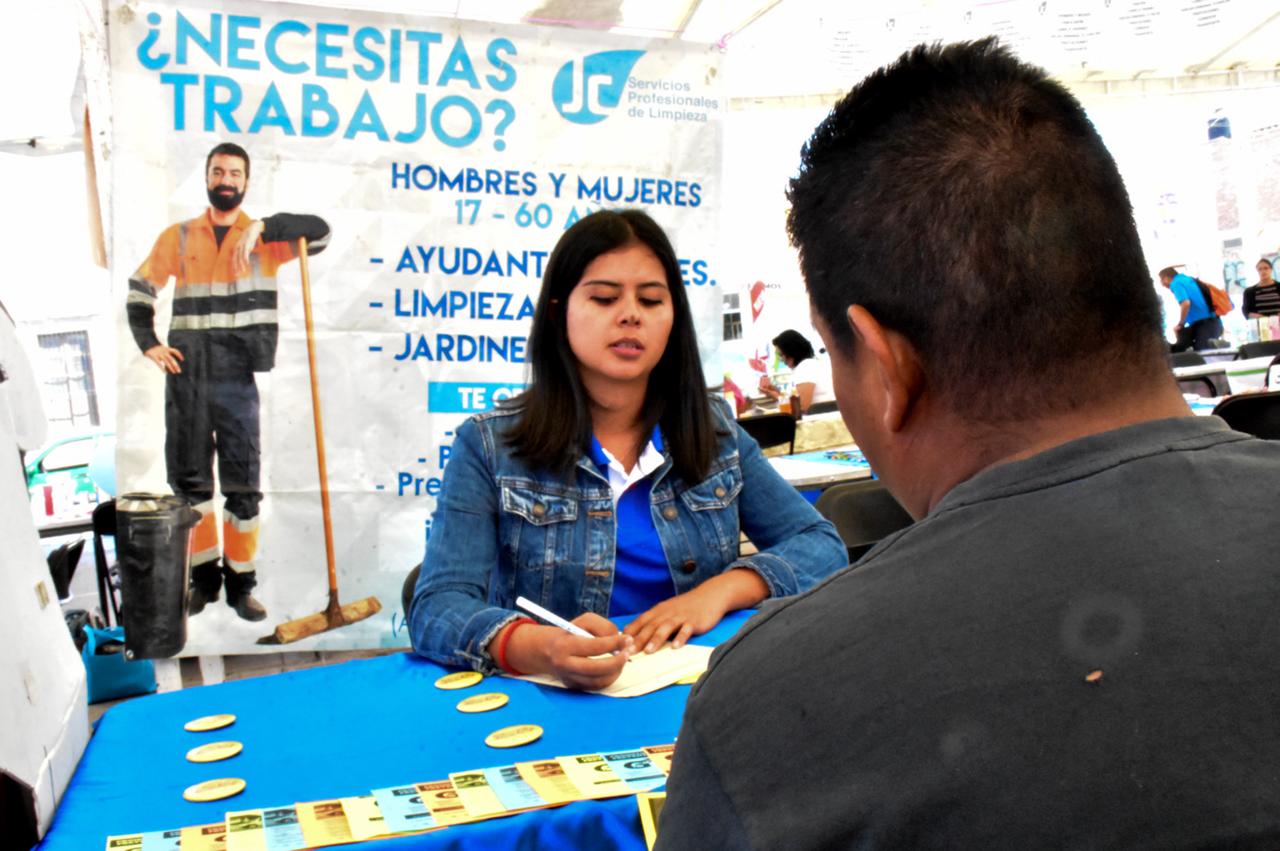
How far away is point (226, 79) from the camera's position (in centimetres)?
265

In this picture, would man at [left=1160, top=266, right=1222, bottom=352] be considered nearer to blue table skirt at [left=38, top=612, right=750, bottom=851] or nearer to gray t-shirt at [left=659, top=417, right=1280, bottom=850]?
blue table skirt at [left=38, top=612, right=750, bottom=851]

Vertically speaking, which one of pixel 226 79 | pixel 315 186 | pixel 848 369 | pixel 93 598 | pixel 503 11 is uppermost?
pixel 503 11

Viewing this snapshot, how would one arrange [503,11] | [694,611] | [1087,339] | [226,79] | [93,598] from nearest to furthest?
[1087,339]
[694,611]
[226,79]
[503,11]
[93,598]

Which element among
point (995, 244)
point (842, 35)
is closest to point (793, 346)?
point (842, 35)

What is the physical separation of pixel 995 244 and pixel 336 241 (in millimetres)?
2416

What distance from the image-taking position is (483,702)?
1.36 metres

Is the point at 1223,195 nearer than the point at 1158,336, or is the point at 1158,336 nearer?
the point at 1158,336

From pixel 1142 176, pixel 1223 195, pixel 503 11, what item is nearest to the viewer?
pixel 503 11

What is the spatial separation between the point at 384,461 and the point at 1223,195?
779cm

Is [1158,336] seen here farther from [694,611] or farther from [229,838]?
[694,611]

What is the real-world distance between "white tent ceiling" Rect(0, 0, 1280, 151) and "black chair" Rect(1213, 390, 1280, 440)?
1.37m

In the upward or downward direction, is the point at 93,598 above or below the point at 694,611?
below

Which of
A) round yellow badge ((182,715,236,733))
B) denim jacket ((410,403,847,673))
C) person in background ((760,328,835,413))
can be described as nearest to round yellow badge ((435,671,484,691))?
denim jacket ((410,403,847,673))

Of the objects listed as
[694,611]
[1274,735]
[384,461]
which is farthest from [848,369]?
[384,461]
